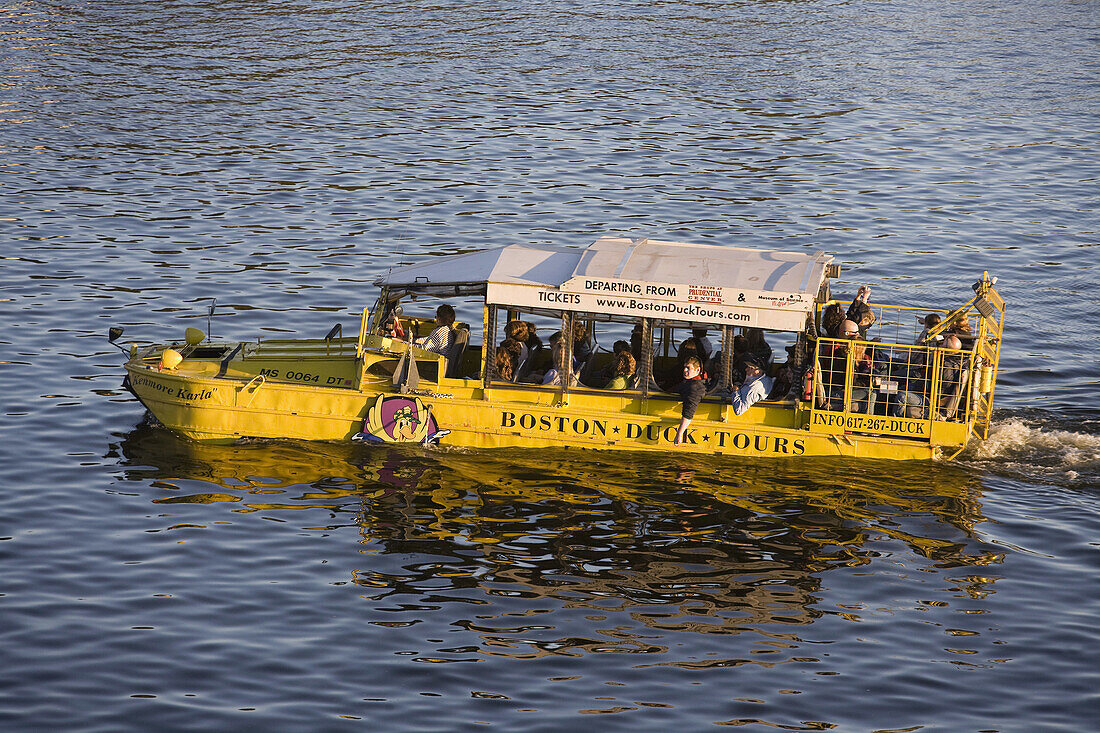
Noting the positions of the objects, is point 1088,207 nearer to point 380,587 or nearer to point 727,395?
point 727,395

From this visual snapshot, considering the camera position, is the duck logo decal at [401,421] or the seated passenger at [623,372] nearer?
the seated passenger at [623,372]

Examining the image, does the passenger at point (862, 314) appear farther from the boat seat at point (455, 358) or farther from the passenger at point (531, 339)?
the boat seat at point (455, 358)

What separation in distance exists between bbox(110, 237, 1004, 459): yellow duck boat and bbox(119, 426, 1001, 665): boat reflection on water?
1.42ft

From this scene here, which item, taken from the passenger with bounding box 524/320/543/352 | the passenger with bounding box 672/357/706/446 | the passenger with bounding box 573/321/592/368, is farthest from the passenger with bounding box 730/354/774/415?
the passenger with bounding box 524/320/543/352

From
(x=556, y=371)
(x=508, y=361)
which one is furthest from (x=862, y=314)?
(x=508, y=361)

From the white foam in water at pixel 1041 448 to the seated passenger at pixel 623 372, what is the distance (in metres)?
5.67

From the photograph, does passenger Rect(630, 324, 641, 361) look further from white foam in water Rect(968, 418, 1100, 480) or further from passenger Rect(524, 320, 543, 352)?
white foam in water Rect(968, 418, 1100, 480)

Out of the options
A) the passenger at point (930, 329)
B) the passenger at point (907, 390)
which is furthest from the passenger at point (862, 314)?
the passenger at point (930, 329)

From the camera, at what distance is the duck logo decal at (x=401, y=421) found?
65.8 feet

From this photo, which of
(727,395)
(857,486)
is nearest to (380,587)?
(727,395)

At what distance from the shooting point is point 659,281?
19.1 metres

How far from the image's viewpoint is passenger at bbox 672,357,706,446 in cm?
1933

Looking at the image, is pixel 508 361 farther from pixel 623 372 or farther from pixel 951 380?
pixel 951 380

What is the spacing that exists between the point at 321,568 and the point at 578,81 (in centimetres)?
3360
